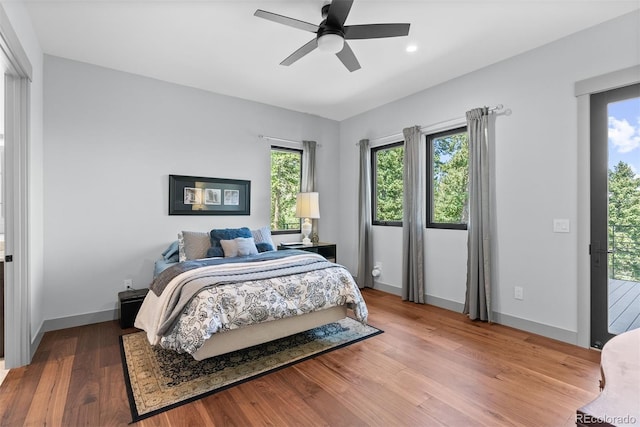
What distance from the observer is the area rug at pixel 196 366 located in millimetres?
2033

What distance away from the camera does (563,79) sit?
2.90 metres

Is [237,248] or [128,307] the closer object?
[128,307]

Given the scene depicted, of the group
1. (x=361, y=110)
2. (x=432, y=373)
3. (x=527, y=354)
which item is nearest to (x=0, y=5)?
(x=432, y=373)

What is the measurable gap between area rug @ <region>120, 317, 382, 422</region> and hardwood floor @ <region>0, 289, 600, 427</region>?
77 mm

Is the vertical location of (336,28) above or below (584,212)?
above

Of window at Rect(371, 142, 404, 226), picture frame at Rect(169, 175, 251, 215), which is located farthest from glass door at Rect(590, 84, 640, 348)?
picture frame at Rect(169, 175, 251, 215)

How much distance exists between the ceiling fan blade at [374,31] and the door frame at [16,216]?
242 centimetres

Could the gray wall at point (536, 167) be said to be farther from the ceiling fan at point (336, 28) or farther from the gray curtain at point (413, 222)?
the ceiling fan at point (336, 28)

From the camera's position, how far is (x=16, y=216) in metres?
2.39

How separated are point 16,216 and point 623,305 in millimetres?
4848

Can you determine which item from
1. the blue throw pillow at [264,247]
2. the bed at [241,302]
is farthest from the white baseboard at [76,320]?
the blue throw pillow at [264,247]

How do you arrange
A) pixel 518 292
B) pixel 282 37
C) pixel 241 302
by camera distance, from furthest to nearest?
pixel 518 292 → pixel 282 37 → pixel 241 302

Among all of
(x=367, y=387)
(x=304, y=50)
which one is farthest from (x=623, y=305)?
(x=304, y=50)

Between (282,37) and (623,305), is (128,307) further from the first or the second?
(623,305)
